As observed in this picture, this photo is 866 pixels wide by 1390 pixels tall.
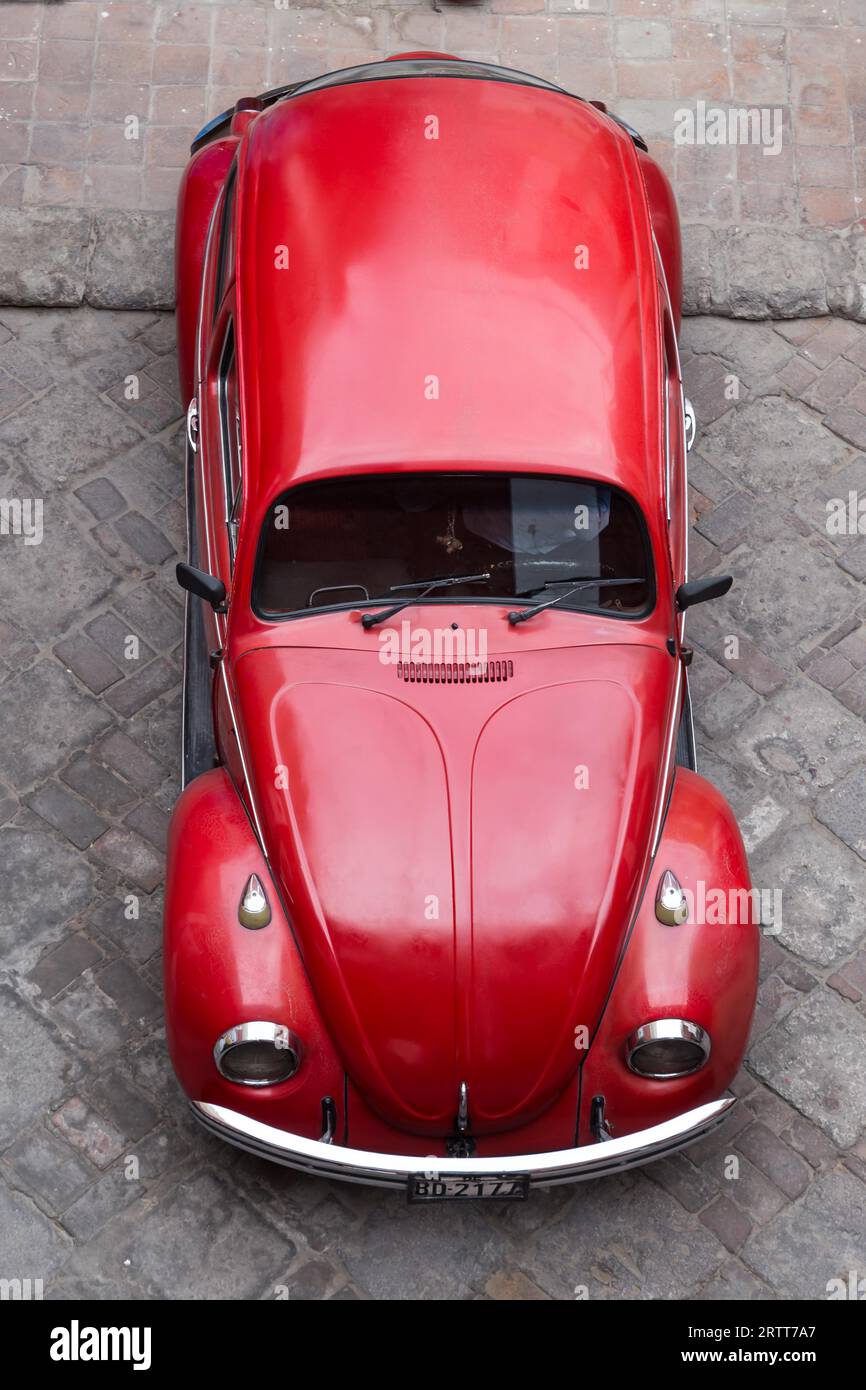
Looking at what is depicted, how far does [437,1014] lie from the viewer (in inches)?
168

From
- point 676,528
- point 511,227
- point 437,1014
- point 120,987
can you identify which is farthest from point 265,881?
point 511,227

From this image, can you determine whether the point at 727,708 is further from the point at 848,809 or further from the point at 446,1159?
the point at 446,1159

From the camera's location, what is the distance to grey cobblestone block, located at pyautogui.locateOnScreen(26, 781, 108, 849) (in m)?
5.62

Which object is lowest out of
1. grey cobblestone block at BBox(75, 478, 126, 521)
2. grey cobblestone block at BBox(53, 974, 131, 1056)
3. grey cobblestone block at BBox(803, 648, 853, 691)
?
grey cobblestone block at BBox(53, 974, 131, 1056)

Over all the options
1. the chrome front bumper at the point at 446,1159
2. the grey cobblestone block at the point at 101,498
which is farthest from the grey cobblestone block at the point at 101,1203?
the grey cobblestone block at the point at 101,498

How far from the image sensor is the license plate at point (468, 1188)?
14.0ft

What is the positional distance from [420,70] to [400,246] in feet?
4.15

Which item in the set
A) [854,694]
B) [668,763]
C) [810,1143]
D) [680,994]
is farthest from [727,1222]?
[854,694]

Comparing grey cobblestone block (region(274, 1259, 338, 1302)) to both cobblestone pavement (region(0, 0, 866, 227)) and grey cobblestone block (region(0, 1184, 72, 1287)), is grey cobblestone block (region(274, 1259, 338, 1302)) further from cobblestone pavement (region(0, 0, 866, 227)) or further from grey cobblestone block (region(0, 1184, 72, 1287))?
cobblestone pavement (region(0, 0, 866, 227))

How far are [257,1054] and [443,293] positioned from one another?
277 centimetres

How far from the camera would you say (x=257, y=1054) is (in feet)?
14.1

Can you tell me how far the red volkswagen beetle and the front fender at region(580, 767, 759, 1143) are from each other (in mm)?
10

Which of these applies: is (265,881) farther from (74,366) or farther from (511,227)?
(74,366)

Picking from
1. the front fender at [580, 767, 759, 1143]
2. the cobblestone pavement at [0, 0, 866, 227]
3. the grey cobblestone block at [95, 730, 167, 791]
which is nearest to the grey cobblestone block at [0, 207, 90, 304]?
the cobblestone pavement at [0, 0, 866, 227]
